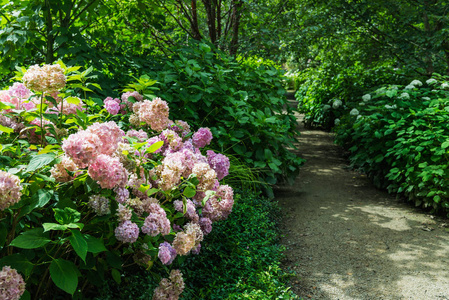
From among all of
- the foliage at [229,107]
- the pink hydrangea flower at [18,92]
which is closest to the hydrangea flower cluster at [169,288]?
the pink hydrangea flower at [18,92]

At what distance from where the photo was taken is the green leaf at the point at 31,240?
1.48 metres

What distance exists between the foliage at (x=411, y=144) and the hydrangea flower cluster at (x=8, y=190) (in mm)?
4110

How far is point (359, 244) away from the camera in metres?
3.80

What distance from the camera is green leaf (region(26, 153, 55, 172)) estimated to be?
1575 mm

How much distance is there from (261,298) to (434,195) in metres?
2.87

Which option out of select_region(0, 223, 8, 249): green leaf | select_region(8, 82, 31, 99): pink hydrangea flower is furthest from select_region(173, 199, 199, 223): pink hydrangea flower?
select_region(8, 82, 31, 99): pink hydrangea flower

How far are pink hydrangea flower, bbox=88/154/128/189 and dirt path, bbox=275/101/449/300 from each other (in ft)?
6.37

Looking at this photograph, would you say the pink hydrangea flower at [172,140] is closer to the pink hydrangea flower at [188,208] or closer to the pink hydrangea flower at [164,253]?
the pink hydrangea flower at [188,208]

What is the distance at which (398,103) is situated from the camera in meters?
5.21

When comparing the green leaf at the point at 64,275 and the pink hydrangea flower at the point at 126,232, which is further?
the pink hydrangea flower at the point at 126,232

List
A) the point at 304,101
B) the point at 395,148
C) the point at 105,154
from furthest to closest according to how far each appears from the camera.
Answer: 1. the point at 304,101
2. the point at 395,148
3. the point at 105,154

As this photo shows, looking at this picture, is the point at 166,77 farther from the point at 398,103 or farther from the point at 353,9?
the point at 353,9

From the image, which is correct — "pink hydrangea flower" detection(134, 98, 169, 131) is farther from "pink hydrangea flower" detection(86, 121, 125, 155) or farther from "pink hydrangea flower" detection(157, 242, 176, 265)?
"pink hydrangea flower" detection(157, 242, 176, 265)

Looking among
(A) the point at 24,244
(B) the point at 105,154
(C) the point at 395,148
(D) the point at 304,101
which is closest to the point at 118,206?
(B) the point at 105,154
